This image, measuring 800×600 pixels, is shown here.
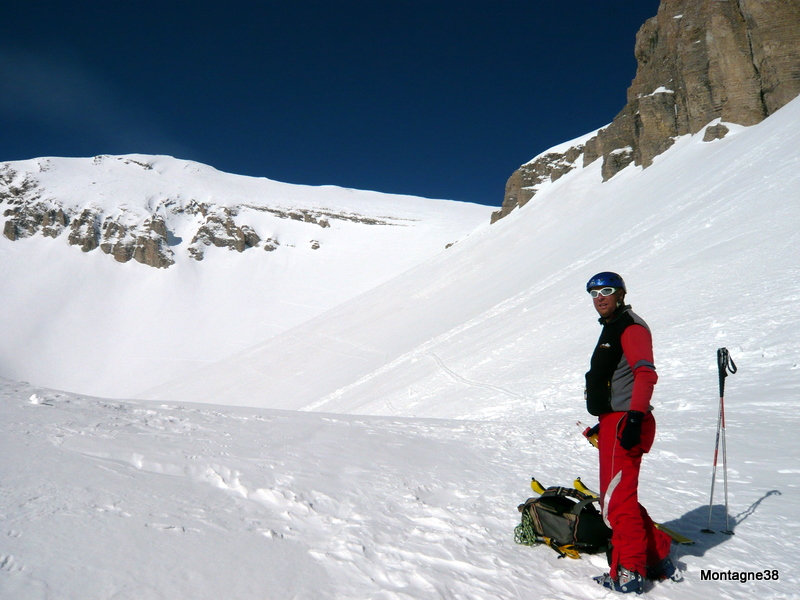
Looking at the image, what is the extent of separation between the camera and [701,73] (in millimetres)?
33531

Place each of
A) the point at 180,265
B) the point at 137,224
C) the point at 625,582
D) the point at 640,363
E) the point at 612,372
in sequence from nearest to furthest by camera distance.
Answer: the point at 625,582, the point at 640,363, the point at 612,372, the point at 180,265, the point at 137,224

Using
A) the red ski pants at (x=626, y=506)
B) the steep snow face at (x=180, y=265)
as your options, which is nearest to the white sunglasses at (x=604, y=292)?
the red ski pants at (x=626, y=506)

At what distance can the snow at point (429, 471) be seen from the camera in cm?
288

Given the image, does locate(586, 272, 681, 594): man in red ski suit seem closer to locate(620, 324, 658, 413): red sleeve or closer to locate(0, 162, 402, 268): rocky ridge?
locate(620, 324, 658, 413): red sleeve

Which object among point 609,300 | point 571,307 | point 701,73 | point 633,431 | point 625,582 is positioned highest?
point 701,73

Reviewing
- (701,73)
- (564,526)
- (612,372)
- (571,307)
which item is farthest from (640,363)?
(701,73)

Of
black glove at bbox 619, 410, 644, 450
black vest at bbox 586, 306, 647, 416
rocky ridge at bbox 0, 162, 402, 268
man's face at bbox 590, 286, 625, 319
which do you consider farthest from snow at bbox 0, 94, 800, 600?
rocky ridge at bbox 0, 162, 402, 268

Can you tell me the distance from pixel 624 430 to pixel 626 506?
484 mm

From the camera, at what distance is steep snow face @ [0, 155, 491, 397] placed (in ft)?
184

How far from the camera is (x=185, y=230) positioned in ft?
278

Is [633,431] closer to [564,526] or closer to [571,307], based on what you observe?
[564,526]

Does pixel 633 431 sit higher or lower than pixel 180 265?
lower

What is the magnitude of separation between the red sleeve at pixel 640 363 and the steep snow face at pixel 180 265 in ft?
167

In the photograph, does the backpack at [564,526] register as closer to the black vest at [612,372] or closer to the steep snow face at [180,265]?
the black vest at [612,372]
